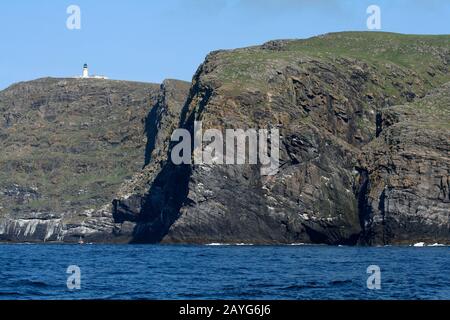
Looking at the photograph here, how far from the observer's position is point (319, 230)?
181 meters

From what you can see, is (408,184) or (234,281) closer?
(234,281)

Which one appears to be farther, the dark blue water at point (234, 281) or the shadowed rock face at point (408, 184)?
the shadowed rock face at point (408, 184)

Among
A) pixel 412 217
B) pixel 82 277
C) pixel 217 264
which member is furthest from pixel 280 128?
pixel 82 277

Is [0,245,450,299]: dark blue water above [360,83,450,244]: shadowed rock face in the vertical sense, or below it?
below

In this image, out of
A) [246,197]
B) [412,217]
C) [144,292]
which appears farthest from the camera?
[246,197]

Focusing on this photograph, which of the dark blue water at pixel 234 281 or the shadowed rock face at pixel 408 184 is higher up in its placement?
the shadowed rock face at pixel 408 184

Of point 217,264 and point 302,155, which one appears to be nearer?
point 217,264

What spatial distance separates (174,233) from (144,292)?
124 meters

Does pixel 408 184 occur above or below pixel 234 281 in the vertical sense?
above

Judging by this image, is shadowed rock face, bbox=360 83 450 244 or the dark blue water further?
shadowed rock face, bbox=360 83 450 244
